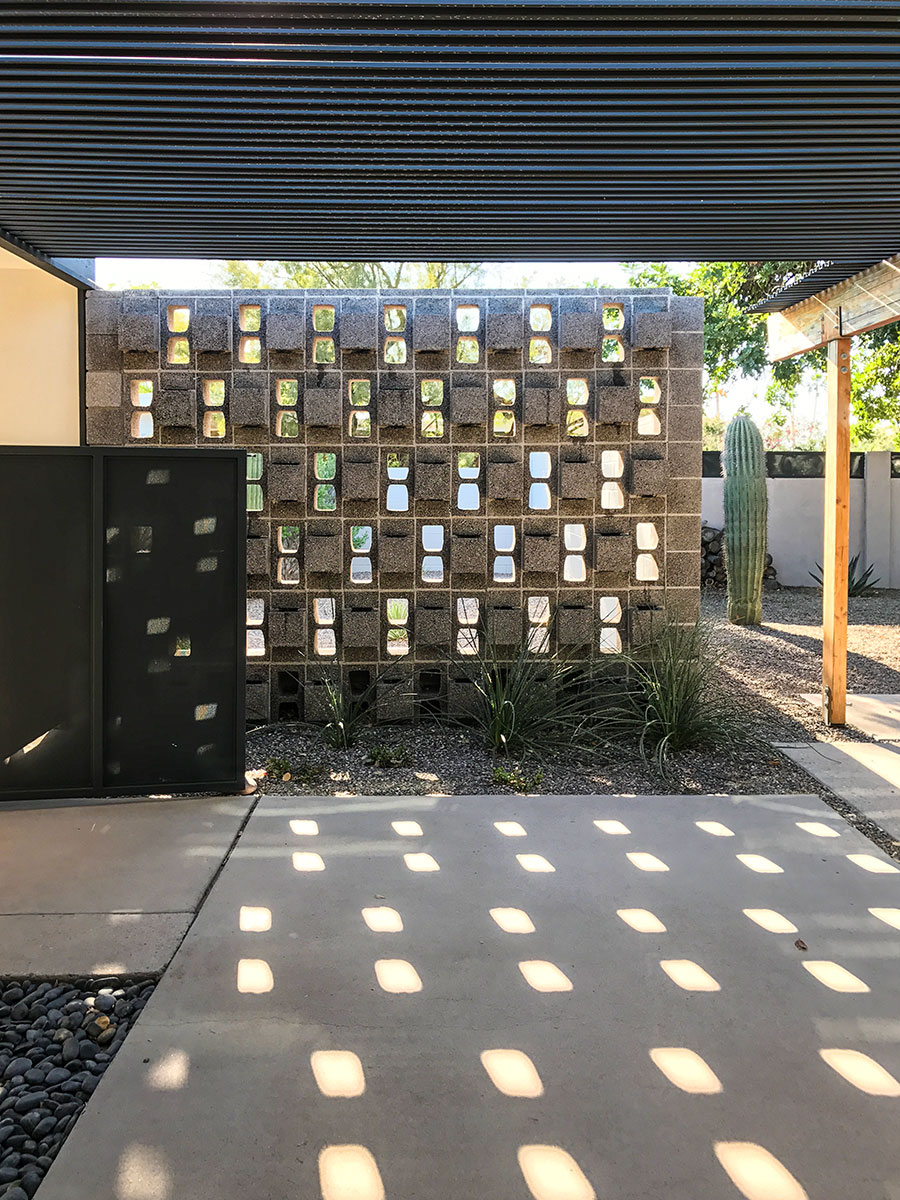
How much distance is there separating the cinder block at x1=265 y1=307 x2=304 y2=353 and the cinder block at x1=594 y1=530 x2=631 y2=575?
195cm

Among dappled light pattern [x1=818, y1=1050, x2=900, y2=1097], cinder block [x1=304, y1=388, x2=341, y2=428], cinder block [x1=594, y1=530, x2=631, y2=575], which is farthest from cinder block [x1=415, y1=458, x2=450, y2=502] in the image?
dappled light pattern [x1=818, y1=1050, x2=900, y2=1097]

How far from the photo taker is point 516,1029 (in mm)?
2219

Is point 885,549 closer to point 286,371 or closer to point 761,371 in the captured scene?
point 761,371

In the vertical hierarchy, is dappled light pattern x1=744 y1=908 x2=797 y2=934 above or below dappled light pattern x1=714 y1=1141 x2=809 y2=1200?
above

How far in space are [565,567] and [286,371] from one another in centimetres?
187

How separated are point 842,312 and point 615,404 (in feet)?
4.20

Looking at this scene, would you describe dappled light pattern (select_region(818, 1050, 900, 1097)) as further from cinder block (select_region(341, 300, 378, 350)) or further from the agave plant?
the agave plant

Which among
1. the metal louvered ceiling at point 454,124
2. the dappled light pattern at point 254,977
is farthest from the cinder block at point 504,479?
the dappled light pattern at point 254,977

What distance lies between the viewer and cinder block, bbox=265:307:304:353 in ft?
16.9

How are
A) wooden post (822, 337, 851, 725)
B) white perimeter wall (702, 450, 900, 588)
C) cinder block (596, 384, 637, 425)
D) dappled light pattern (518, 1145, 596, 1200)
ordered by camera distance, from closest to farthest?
dappled light pattern (518, 1145, 596, 1200) → wooden post (822, 337, 851, 725) → cinder block (596, 384, 637, 425) → white perimeter wall (702, 450, 900, 588)

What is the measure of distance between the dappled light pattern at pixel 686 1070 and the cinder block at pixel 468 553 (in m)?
3.36

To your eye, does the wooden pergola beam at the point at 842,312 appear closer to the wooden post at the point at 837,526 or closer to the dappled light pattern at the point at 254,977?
the wooden post at the point at 837,526

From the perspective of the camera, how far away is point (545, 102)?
120 inches

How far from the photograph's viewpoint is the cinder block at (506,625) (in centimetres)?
527
